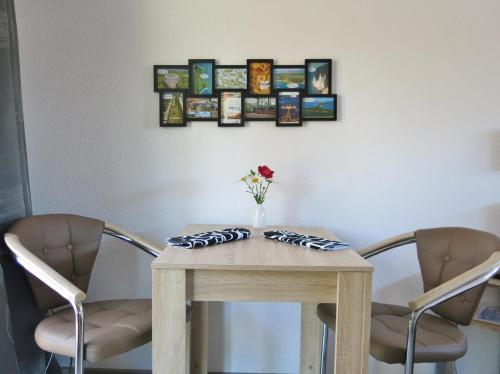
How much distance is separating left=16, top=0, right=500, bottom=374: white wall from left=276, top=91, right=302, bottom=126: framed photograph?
55 millimetres

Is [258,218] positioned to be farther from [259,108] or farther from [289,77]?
[289,77]

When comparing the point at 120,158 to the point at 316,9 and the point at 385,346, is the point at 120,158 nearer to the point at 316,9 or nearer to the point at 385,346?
the point at 316,9

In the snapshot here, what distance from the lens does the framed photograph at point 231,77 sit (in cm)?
211

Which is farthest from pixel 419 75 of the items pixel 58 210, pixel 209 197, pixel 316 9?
pixel 58 210

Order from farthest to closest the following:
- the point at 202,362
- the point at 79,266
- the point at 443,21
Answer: the point at 443,21 < the point at 202,362 < the point at 79,266

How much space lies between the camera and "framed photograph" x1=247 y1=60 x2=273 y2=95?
2107 millimetres

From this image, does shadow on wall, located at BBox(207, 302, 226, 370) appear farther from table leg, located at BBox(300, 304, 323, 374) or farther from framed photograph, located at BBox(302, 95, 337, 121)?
framed photograph, located at BBox(302, 95, 337, 121)

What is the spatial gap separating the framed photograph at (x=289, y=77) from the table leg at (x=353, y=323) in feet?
3.79

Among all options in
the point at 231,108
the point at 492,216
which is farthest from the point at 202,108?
the point at 492,216

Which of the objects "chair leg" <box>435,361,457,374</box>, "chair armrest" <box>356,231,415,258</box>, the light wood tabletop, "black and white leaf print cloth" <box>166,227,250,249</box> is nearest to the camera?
the light wood tabletop

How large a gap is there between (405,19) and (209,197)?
1.43 meters

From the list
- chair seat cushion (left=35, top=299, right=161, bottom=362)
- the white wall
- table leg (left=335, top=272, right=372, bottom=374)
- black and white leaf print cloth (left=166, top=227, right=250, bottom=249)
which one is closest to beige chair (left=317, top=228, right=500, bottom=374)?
table leg (left=335, top=272, right=372, bottom=374)

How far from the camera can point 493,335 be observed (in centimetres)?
215

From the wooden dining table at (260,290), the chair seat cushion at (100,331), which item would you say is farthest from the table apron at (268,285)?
the chair seat cushion at (100,331)
